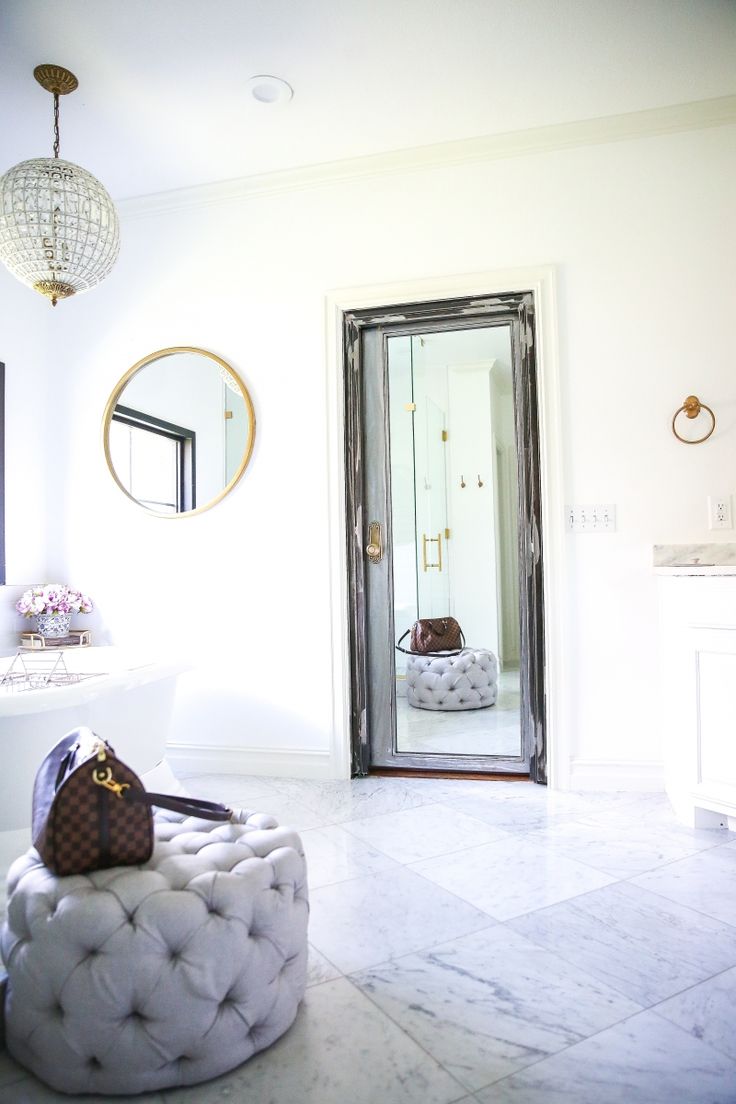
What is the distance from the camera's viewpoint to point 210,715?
338 cm

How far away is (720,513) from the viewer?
2.86m

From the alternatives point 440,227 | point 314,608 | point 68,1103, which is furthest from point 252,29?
point 68,1103

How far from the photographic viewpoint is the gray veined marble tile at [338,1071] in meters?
1.26

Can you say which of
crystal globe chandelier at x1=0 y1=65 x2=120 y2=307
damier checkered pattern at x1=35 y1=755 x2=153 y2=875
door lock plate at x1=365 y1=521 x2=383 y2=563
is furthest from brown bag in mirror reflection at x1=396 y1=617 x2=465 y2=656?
damier checkered pattern at x1=35 y1=755 x2=153 y2=875

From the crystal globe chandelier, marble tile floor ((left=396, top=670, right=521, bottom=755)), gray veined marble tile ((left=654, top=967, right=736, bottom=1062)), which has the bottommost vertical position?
gray veined marble tile ((left=654, top=967, right=736, bottom=1062))

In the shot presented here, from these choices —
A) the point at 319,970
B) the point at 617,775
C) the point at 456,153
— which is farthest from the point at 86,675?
the point at 456,153

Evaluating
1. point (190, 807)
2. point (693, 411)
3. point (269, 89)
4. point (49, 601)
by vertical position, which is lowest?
point (190, 807)

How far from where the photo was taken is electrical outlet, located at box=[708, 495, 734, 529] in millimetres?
2852

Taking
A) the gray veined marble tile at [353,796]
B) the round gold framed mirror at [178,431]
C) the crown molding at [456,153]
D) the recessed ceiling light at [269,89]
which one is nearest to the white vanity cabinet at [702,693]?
the gray veined marble tile at [353,796]

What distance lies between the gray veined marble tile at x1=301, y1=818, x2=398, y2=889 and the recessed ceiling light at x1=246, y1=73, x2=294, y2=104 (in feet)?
8.85

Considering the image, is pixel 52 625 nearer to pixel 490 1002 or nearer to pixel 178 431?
pixel 178 431

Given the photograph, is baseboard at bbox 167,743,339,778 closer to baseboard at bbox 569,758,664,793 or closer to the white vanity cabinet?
baseboard at bbox 569,758,664,793

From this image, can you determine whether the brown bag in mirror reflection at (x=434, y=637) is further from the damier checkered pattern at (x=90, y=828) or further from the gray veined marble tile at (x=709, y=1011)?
the damier checkered pattern at (x=90, y=828)

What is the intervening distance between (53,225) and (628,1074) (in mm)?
2666
